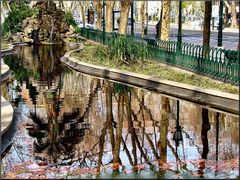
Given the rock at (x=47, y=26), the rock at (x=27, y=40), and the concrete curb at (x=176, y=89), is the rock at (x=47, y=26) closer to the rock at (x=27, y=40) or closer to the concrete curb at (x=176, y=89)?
the rock at (x=27, y=40)

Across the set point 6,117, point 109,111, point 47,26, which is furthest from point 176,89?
point 47,26

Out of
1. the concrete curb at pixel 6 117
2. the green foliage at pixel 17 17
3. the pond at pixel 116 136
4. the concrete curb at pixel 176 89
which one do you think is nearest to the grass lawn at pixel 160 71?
the concrete curb at pixel 176 89

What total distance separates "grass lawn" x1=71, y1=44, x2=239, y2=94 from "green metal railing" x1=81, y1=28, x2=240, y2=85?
292 millimetres

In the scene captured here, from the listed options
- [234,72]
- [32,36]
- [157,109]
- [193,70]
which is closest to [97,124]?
[157,109]

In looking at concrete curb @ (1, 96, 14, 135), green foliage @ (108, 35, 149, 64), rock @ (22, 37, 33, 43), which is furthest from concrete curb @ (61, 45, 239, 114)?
rock @ (22, 37, 33, 43)

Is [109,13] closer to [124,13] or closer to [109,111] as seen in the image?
[124,13]

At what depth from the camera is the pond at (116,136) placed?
370 inches

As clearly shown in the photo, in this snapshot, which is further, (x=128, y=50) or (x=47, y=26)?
(x=47, y=26)

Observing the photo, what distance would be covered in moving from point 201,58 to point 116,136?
394 inches

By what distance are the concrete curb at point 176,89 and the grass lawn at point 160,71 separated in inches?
23.0

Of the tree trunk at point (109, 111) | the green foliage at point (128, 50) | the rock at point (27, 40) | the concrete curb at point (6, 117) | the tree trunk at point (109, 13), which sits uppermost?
the tree trunk at point (109, 13)

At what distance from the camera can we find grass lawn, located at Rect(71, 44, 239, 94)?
18109 mm

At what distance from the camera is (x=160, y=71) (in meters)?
22.3

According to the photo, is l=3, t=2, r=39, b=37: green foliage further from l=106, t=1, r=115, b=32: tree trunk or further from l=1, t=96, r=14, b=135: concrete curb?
l=1, t=96, r=14, b=135: concrete curb
